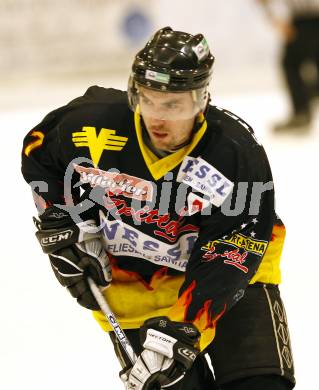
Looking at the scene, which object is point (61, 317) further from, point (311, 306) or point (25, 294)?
point (311, 306)

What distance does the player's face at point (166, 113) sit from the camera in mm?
2336

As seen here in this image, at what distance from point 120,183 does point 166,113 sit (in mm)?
338

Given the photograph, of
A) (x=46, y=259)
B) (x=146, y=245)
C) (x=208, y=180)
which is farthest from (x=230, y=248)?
(x=46, y=259)

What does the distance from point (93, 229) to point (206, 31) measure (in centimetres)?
500

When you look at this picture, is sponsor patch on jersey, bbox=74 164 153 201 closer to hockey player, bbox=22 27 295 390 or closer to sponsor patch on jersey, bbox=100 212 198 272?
hockey player, bbox=22 27 295 390

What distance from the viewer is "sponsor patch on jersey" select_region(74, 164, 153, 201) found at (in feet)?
8.41

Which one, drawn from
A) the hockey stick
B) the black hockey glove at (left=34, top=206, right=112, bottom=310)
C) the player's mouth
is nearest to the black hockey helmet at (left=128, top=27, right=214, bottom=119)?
the player's mouth

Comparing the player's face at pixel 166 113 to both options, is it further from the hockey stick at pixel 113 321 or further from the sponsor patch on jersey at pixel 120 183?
the hockey stick at pixel 113 321

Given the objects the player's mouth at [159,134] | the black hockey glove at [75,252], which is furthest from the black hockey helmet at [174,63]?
the black hockey glove at [75,252]

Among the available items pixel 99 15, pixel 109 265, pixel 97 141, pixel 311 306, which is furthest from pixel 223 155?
pixel 99 15

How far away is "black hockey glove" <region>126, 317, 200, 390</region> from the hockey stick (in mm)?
199

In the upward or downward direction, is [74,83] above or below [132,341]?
below

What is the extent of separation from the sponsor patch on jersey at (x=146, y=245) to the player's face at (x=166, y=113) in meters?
0.35

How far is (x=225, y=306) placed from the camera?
96.2 inches
